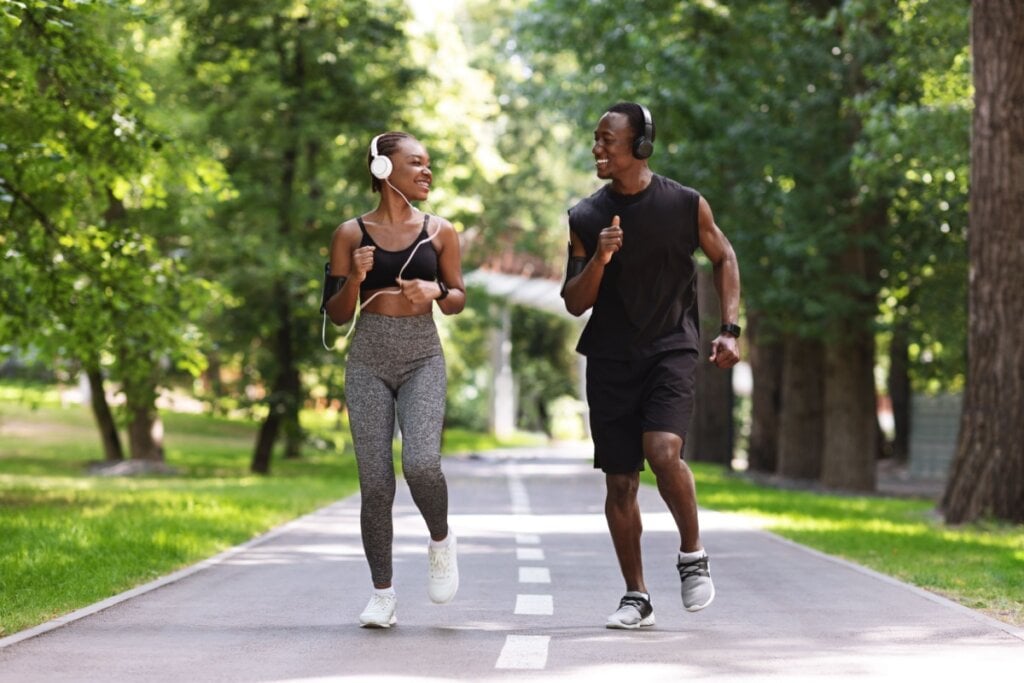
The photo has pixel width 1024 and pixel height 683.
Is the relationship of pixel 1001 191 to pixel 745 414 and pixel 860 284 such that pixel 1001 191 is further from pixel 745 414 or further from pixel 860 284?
pixel 745 414

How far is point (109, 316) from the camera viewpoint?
16.6m

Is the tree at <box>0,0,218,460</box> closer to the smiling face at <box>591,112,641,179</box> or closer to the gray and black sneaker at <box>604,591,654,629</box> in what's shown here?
the smiling face at <box>591,112,641,179</box>

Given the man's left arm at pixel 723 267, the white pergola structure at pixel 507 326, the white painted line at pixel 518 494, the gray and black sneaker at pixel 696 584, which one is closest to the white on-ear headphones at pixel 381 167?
the man's left arm at pixel 723 267

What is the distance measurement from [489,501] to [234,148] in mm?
11457

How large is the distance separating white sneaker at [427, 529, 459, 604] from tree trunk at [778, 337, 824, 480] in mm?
22054

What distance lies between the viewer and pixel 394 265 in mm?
7801

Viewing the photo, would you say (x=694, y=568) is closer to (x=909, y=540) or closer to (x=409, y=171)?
(x=409, y=171)

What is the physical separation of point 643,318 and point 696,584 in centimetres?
113

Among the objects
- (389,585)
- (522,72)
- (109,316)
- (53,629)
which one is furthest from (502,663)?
(522,72)

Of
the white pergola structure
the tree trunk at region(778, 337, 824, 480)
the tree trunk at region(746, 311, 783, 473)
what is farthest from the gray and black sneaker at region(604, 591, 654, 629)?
the white pergola structure

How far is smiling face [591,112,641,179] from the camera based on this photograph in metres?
7.84

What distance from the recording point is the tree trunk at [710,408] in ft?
118

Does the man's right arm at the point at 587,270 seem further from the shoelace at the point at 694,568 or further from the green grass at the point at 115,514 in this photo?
the green grass at the point at 115,514

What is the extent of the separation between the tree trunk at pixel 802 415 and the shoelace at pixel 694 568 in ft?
71.9
